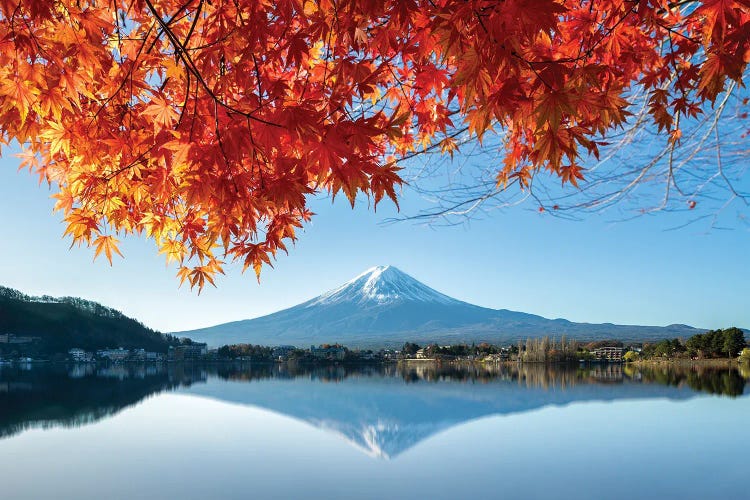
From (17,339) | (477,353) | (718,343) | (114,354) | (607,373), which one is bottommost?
(607,373)

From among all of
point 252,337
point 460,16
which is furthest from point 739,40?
point 252,337

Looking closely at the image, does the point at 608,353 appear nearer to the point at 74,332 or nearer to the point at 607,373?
the point at 607,373

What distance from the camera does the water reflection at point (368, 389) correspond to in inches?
575

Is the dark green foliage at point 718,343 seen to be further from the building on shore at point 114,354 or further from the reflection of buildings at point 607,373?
the building on shore at point 114,354

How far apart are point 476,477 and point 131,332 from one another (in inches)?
1114

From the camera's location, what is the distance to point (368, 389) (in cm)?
2747

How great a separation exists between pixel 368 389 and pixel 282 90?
26899 millimetres

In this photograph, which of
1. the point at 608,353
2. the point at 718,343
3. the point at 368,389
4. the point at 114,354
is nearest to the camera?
the point at 718,343

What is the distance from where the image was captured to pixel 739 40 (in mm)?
1647

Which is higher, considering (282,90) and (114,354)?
(282,90)

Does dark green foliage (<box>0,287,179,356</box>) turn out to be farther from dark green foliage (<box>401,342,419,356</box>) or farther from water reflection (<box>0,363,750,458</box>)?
dark green foliage (<box>401,342,419,356</box>)

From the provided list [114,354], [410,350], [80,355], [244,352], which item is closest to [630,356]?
[410,350]

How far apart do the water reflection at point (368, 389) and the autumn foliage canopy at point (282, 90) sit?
11.5 meters

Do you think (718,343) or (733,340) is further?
(718,343)
